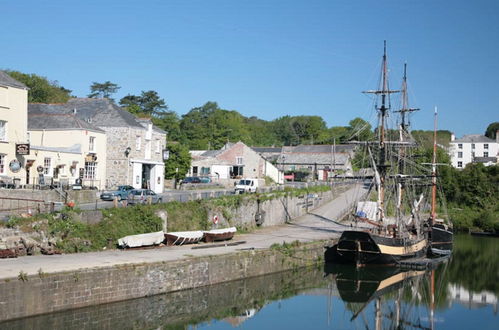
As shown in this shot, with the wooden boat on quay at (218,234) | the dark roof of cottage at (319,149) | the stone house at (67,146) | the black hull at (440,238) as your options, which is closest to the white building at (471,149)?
the dark roof of cottage at (319,149)

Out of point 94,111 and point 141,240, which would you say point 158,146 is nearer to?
point 94,111

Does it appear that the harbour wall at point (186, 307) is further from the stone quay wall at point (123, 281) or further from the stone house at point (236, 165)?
the stone house at point (236, 165)

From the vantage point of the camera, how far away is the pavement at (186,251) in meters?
22.1

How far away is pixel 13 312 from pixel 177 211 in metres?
14.2

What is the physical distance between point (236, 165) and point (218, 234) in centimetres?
3859

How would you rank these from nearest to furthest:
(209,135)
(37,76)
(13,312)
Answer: (13,312) < (37,76) < (209,135)

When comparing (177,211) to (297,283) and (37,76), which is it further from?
(37,76)

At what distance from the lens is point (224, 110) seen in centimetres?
14212

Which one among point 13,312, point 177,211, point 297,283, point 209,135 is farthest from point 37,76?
point 13,312

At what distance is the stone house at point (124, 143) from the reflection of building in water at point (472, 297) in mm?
26673

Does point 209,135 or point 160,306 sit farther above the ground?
point 209,135

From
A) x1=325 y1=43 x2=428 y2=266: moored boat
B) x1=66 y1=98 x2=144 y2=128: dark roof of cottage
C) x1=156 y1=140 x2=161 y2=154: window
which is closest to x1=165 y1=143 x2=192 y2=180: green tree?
x1=156 y1=140 x2=161 y2=154: window

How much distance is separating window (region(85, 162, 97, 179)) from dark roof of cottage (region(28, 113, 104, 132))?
2.69 meters

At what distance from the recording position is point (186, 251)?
29141 mm
